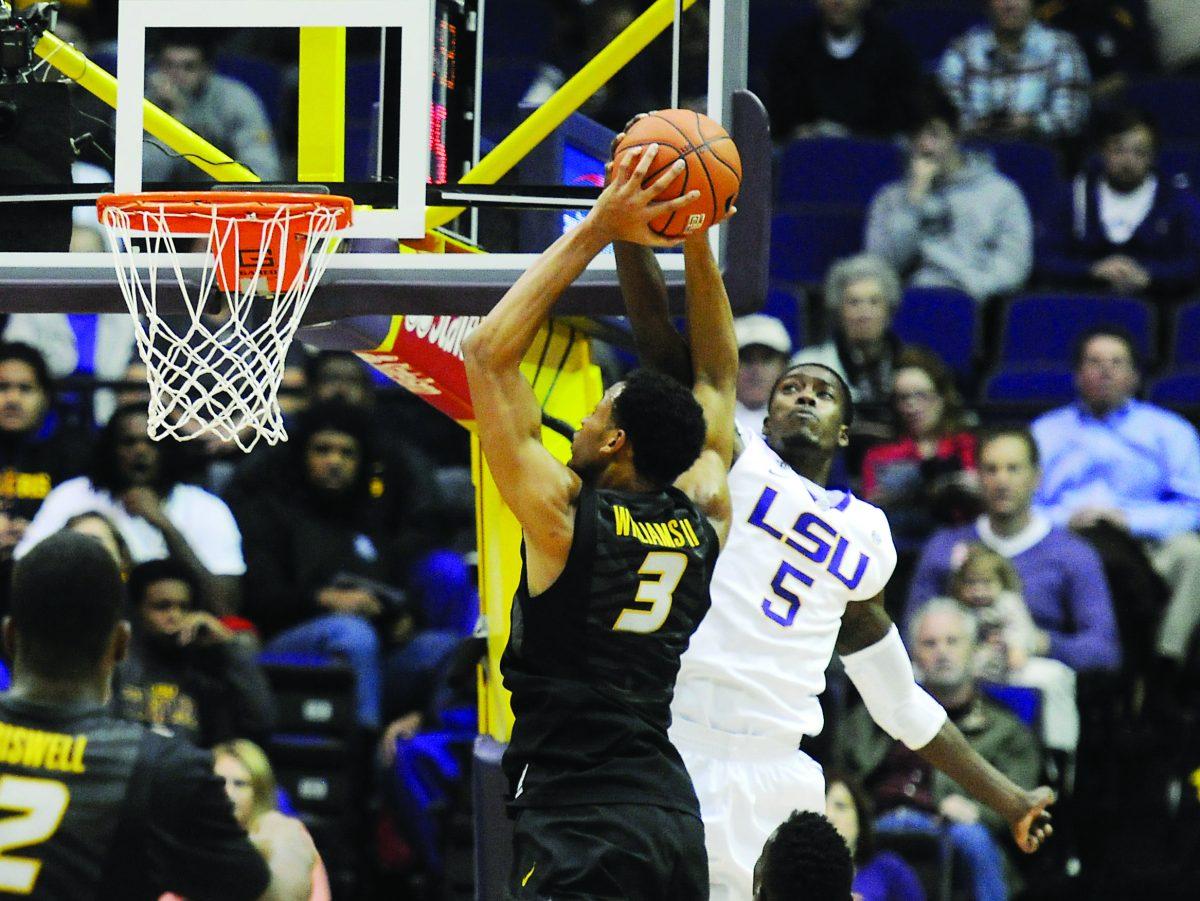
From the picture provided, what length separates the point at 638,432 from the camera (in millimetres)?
4945

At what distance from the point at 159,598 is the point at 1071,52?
609 centimetres

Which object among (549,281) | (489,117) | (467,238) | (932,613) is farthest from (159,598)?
(489,117)

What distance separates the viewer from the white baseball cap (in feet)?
29.5

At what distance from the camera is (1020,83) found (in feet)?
38.4

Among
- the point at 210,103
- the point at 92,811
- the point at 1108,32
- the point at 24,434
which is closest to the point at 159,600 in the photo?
the point at 24,434

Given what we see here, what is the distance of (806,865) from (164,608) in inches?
156

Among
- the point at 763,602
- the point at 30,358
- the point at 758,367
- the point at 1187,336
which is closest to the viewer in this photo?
the point at 763,602

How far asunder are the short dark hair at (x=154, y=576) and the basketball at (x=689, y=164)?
3.41m

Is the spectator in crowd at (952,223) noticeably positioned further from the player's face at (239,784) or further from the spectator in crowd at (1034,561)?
the player's face at (239,784)

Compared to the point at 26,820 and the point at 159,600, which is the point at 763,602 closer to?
the point at 26,820

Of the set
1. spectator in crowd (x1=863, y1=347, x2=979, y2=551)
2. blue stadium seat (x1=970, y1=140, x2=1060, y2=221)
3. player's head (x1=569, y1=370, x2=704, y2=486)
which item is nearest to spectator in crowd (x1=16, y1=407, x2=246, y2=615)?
spectator in crowd (x1=863, y1=347, x2=979, y2=551)

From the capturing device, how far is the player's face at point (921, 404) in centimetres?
907

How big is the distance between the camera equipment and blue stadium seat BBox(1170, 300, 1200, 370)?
5.93 m

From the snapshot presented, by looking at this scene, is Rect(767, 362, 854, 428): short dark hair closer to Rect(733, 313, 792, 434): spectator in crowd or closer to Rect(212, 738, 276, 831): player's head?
Rect(212, 738, 276, 831): player's head
